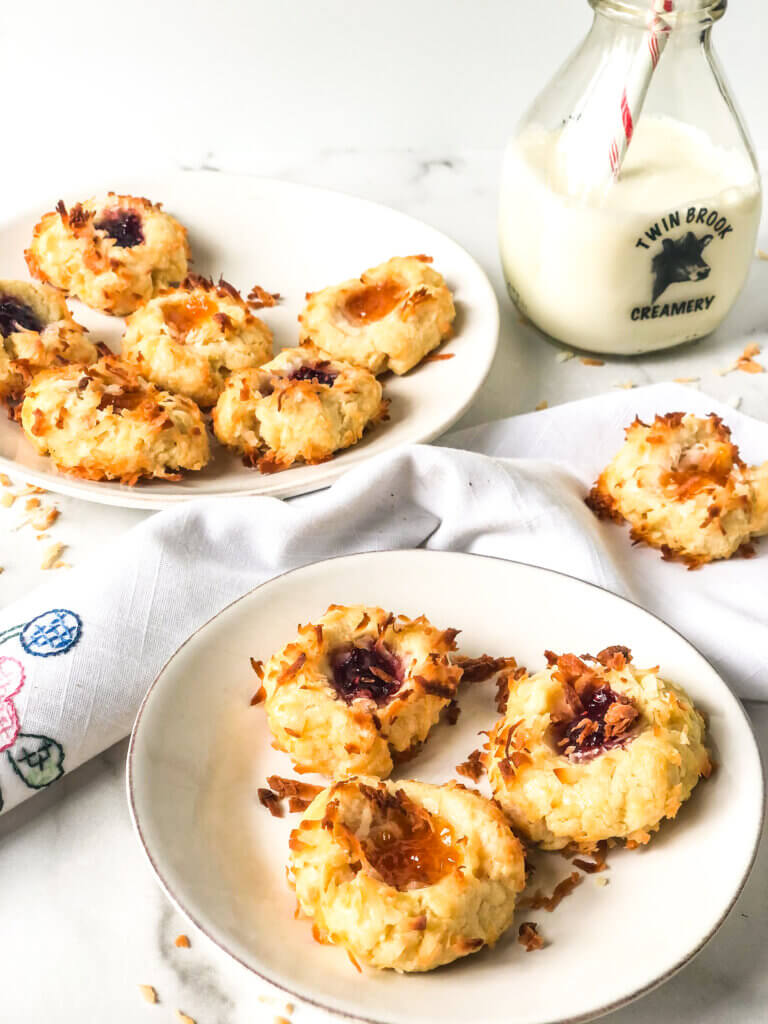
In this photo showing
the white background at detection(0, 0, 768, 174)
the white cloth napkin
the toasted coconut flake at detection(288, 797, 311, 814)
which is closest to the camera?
the toasted coconut flake at detection(288, 797, 311, 814)

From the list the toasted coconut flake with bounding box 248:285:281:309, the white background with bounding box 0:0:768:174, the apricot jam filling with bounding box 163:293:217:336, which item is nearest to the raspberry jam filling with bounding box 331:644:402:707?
Answer: the apricot jam filling with bounding box 163:293:217:336

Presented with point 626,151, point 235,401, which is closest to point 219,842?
point 235,401

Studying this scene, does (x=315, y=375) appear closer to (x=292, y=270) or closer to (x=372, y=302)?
(x=372, y=302)

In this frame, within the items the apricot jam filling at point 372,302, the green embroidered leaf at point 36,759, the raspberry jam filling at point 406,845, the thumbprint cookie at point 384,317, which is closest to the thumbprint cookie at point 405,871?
the raspberry jam filling at point 406,845

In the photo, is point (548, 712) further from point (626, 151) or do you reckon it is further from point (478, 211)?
point (478, 211)

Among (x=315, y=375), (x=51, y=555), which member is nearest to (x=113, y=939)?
(x=51, y=555)

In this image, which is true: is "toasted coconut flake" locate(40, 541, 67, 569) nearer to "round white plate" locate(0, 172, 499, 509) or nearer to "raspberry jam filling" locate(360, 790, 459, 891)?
"round white plate" locate(0, 172, 499, 509)

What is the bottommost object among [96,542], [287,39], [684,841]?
[96,542]
